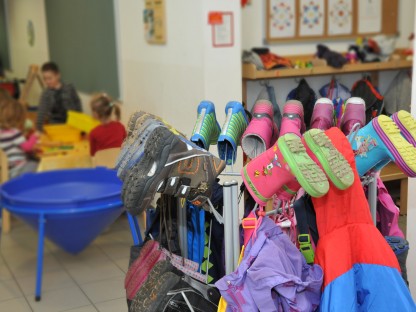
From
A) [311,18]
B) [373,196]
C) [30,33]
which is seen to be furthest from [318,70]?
[30,33]

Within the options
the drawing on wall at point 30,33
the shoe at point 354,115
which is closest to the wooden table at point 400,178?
the shoe at point 354,115

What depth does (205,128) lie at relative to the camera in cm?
191

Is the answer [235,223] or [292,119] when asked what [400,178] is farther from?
[235,223]

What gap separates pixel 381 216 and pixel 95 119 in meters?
3.46

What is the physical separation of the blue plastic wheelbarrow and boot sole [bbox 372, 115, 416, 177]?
205 cm

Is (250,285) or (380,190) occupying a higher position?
(380,190)

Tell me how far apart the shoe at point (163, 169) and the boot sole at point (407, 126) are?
0.54 meters

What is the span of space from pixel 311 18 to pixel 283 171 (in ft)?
10.7

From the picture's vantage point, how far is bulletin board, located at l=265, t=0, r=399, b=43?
4441 mm

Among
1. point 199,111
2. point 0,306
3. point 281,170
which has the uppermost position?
point 199,111

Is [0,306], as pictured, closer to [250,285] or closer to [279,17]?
[250,285]

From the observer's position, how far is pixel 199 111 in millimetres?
1961

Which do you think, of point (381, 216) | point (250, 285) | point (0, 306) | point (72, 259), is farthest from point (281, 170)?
point (72, 259)

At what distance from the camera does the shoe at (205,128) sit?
1.87 meters
